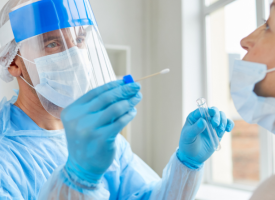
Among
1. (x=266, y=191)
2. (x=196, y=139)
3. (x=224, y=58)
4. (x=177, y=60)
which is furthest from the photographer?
(x=224, y=58)

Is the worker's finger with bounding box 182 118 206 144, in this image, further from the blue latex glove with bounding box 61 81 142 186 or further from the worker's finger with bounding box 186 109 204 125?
the blue latex glove with bounding box 61 81 142 186

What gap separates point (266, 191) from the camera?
1.78 ft

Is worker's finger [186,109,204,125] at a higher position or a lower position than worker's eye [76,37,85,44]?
lower

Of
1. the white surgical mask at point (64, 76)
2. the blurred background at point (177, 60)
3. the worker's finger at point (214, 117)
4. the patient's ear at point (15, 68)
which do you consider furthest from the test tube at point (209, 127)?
the blurred background at point (177, 60)

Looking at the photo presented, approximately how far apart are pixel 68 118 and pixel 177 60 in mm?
1597

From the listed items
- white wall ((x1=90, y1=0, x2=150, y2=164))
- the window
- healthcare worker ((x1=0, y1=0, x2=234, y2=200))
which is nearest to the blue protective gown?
healthcare worker ((x1=0, y1=0, x2=234, y2=200))

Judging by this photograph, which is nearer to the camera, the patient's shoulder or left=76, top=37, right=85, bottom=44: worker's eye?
the patient's shoulder

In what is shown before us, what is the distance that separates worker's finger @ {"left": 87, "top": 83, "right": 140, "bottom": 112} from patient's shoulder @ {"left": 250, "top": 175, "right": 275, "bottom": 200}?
15.0 inches

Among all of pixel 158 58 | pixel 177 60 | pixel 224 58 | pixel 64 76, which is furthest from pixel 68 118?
pixel 224 58

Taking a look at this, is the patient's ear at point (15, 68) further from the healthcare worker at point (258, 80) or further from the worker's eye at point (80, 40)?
the healthcare worker at point (258, 80)

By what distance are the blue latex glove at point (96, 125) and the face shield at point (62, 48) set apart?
0.17 metres

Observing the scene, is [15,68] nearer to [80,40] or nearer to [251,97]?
[80,40]

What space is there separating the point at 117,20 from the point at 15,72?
1.52m

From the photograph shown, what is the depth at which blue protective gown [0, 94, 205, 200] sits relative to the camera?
76 cm
